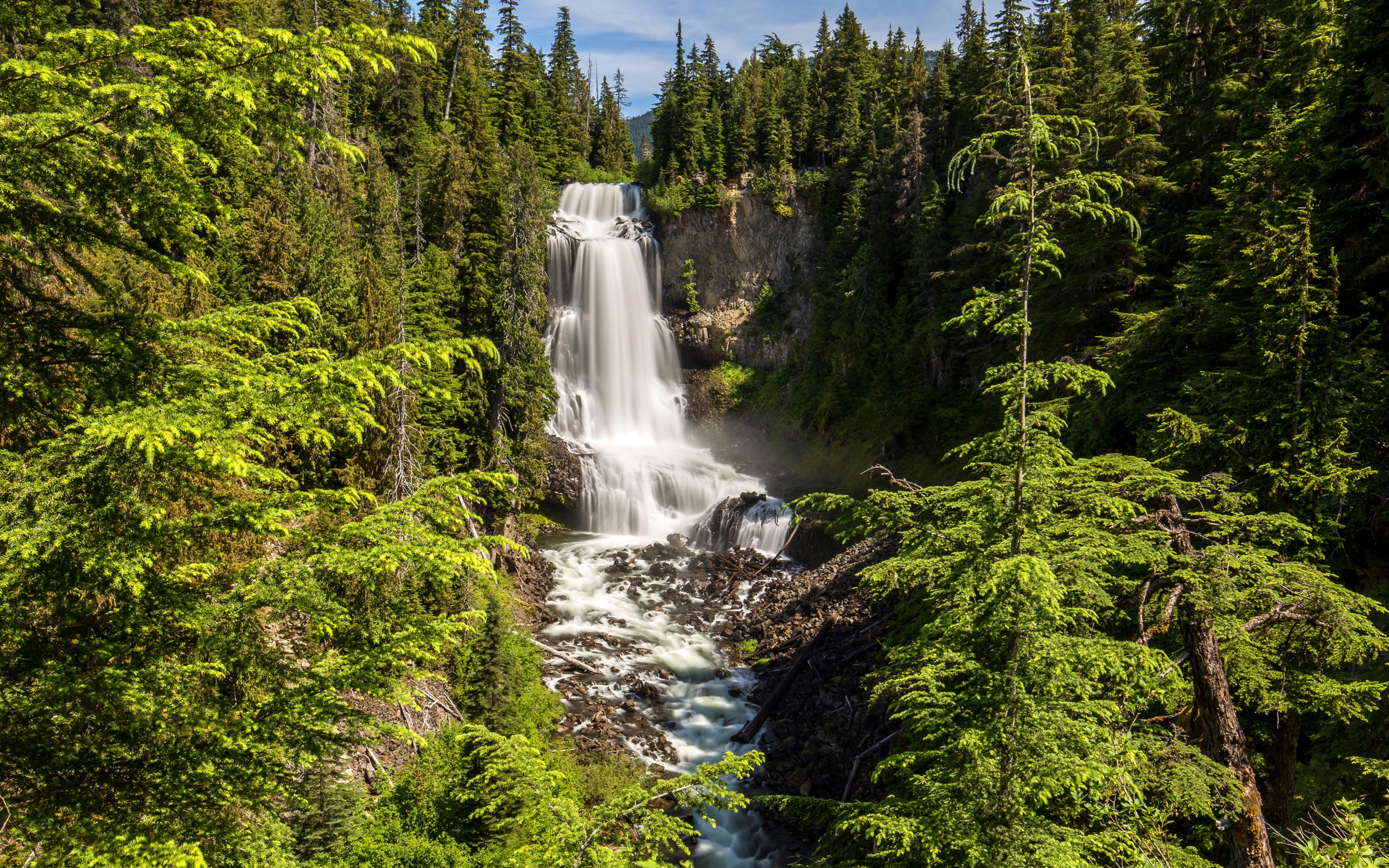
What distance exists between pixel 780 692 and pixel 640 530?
1309 centimetres

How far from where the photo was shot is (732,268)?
1572 inches

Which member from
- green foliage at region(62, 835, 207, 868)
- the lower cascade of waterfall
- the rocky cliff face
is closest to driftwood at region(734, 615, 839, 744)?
the lower cascade of waterfall

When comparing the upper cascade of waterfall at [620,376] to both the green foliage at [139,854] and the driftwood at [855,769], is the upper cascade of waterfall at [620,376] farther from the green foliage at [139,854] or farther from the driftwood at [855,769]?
the green foliage at [139,854]

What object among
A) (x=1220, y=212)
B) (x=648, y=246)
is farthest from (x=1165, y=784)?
(x=648, y=246)

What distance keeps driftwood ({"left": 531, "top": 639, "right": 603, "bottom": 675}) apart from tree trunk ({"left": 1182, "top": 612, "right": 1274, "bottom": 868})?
1363cm

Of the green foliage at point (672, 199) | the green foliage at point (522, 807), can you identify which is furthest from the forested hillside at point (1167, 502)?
the green foliage at point (672, 199)

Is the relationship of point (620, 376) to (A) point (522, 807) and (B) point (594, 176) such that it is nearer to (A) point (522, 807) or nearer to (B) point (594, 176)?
(B) point (594, 176)

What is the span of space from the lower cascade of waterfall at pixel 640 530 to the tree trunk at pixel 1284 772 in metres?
5.69

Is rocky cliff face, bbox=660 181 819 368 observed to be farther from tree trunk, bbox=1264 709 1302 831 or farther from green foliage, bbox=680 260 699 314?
tree trunk, bbox=1264 709 1302 831

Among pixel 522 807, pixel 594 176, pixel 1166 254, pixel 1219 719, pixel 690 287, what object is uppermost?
A: pixel 594 176

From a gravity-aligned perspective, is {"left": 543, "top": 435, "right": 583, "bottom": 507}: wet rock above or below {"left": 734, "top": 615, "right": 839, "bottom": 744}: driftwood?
above

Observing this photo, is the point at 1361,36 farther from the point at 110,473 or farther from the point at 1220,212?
the point at 110,473

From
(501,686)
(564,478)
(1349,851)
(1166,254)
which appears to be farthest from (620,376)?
(1349,851)

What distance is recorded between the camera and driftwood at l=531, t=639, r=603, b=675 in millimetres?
16578
